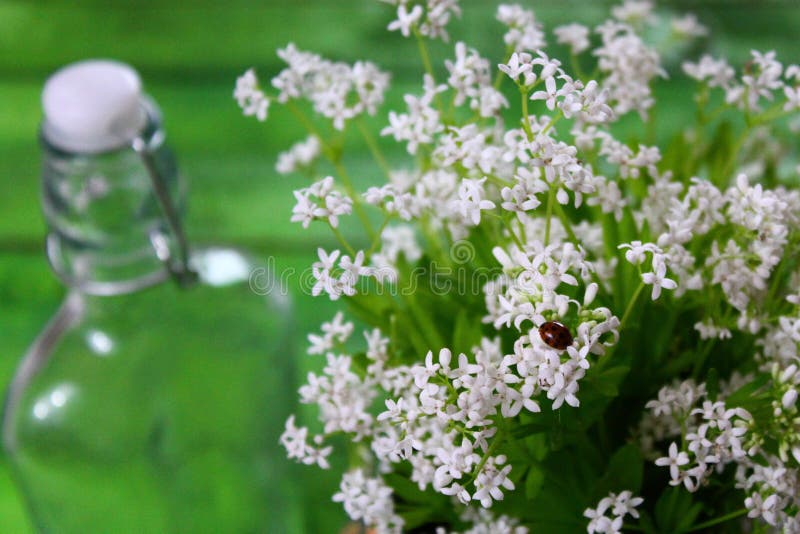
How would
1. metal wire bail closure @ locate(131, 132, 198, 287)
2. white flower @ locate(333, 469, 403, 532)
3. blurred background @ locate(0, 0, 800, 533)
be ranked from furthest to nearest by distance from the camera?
blurred background @ locate(0, 0, 800, 533)
metal wire bail closure @ locate(131, 132, 198, 287)
white flower @ locate(333, 469, 403, 532)

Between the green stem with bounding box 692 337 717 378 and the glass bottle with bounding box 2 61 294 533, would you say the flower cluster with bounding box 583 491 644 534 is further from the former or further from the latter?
the glass bottle with bounding box 2 61 294 533

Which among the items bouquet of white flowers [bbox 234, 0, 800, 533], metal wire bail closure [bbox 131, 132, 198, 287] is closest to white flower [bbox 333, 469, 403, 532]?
bouquet of white flowers [bbox 234, 0, 800, 533]

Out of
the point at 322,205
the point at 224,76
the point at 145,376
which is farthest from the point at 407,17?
the point at 224,76

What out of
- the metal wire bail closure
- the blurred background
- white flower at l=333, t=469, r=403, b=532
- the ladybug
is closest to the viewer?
the ladybug

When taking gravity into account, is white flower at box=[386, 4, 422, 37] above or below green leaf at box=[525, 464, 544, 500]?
above

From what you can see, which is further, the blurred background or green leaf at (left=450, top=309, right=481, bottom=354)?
the blurred background

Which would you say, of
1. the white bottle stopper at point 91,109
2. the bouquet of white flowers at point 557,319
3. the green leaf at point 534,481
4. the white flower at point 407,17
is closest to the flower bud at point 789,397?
the bouquet of white flowers at point 557,319

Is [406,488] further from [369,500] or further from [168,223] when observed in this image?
[168,223]
